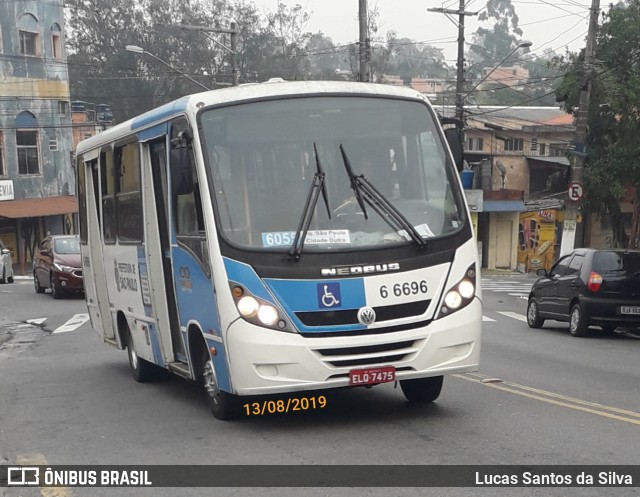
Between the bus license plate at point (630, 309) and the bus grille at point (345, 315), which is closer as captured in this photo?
the bus grille at point (345, 315)

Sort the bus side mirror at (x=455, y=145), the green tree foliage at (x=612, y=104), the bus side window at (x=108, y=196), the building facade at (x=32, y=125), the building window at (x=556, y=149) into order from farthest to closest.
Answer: the building window at (x=556, y=149) < the building facade at (x=32, y=125) < the green tree foliage at (x=612, y=104) < the bus side window at (x=108, y=196) < the bus side mirror at (x=455, y=145)

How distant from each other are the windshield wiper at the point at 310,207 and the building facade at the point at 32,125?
3753 cm

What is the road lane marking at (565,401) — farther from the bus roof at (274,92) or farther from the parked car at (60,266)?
the parked car at (60,266)

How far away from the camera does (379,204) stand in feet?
28.2

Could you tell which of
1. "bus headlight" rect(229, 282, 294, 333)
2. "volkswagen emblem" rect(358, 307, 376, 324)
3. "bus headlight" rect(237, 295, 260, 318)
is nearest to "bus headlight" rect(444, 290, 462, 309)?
"volkswagen emblem" rect(358, 307, 376, 324)

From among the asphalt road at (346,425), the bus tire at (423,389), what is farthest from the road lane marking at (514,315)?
the bus tire at (423,389)

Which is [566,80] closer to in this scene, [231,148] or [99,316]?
[99,316]

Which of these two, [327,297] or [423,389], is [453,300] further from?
[423,389]

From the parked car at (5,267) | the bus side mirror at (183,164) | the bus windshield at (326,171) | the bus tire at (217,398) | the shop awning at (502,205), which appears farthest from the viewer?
the shop awning at (502,205)

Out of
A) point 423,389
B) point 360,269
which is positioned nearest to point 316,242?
point 360,269

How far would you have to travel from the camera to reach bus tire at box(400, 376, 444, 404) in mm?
9406

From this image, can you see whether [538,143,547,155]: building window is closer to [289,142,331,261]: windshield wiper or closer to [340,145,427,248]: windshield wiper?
[340,145,427,248]: windshield wiper

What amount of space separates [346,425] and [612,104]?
2207 centimetres

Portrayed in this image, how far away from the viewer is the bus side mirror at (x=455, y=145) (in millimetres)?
9250
